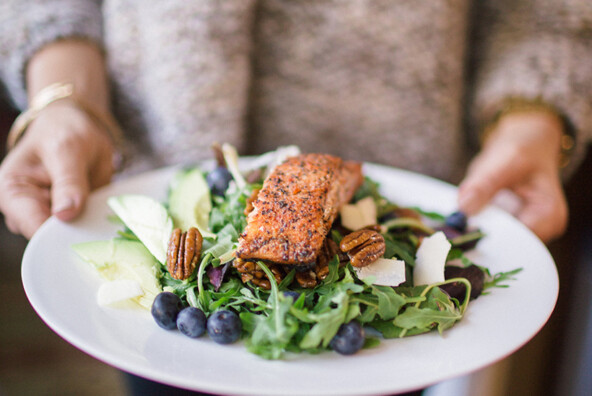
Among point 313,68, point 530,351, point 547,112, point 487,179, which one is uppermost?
point 313,68

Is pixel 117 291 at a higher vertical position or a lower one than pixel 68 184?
lower

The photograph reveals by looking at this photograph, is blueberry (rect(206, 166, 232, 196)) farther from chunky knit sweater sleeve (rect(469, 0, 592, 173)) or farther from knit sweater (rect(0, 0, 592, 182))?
chunky knit sweater sleeve (rect(469, 0, 592, 173))

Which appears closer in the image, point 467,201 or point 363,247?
point 363,247

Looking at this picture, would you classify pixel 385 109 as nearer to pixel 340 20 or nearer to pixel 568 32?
pixel 340 20

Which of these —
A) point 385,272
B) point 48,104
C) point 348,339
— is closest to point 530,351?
point 385,272

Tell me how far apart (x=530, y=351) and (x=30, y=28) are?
125 inches

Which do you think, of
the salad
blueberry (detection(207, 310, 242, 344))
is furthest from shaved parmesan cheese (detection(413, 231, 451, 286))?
blueberry (detection(207, 310, 242, 344))

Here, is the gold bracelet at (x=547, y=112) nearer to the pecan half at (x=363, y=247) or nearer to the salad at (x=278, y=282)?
the salad at (x=278, y=282)

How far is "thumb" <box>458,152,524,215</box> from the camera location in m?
1.75

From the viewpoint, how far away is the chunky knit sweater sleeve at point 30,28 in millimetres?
1994

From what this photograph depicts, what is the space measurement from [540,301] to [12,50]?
2.28 m

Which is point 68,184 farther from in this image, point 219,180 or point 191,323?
point 191,323

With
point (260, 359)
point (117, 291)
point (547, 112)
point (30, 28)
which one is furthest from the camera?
point (547, 112)

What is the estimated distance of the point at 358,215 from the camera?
1513 mm
